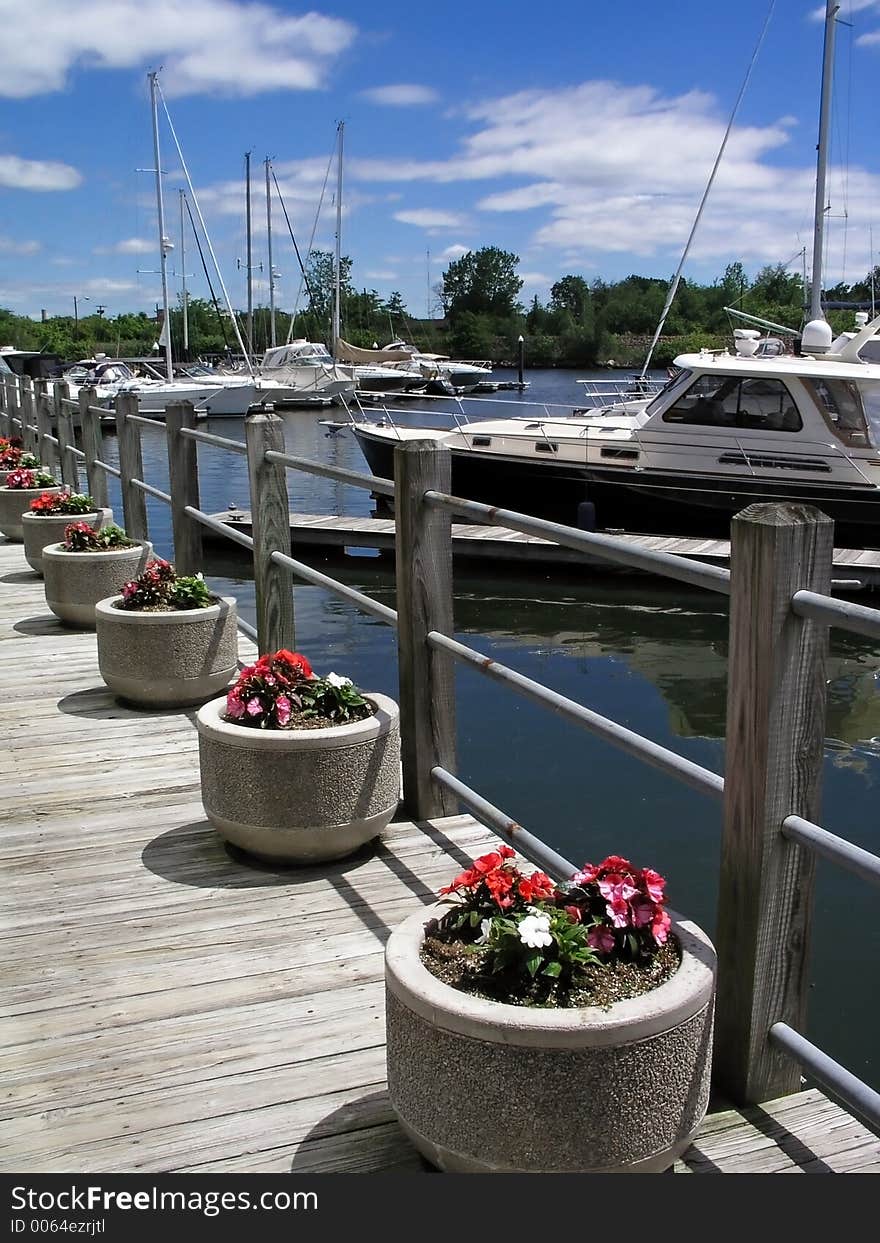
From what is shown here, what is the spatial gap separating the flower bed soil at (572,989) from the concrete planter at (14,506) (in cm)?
932

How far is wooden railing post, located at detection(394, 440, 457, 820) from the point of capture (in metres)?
3.96

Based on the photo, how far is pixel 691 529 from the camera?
17.5 metres

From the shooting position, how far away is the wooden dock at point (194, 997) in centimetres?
250

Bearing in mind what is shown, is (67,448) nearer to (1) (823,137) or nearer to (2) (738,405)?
(2) (738,405)

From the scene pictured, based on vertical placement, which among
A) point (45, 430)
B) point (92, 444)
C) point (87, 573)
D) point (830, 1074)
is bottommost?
point (830, 1074)

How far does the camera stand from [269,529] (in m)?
5.40

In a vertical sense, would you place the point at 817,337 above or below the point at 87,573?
above

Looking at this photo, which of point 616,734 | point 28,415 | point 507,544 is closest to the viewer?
point 616,734

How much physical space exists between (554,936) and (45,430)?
1232 centimetres

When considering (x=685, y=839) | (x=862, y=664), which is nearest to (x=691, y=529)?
(x=862, y=664)

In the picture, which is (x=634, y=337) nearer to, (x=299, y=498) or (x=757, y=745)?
(x=299, y=498)

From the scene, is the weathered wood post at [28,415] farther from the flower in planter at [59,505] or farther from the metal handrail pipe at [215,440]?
the metal handrail pipe at [215,440]

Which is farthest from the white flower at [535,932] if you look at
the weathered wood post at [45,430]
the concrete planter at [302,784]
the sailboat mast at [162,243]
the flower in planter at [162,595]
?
the sailboat mast at [162,243]

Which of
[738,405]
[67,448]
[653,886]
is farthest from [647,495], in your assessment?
[653,886]
